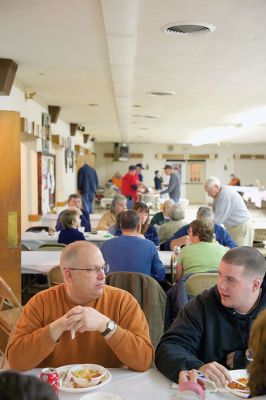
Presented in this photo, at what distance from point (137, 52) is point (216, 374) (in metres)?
3.73

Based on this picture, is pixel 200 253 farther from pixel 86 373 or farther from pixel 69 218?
pixel 86 373

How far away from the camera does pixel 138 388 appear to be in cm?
193

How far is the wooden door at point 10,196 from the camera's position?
4824mm

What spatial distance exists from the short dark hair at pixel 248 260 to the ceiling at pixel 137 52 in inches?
76.2

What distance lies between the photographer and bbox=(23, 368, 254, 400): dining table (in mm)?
1854

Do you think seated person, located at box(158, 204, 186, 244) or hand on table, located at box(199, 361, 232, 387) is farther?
seated person, located at box(158, 204, 186, 244)

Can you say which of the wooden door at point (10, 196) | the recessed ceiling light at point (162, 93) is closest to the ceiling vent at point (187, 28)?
the wooden door at point (10, 196)

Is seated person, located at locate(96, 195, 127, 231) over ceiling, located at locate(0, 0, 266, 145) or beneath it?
beneath

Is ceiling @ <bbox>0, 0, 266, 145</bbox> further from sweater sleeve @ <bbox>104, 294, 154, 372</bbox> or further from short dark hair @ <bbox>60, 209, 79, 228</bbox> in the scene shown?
sweater sleeve @ <bbox>104, 294, 154, 372</bbox>

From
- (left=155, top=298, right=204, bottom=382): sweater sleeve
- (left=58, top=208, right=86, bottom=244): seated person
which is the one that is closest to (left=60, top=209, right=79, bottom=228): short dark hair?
(left=58, top=208, right=86, bottom=244): seated person

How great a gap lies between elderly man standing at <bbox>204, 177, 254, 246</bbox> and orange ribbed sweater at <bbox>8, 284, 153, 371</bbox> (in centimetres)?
499

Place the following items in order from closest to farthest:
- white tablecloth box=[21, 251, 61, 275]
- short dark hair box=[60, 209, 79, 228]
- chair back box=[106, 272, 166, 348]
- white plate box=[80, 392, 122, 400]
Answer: white plate box=[80, 392, 122, 400]
chair back box=[106, 272, 166, 348]
white tablecloth box=[21, 251, 61, 275]
short dark hair box=[60, 209, 79, 228]

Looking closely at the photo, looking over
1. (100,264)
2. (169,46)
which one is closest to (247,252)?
(100,264)

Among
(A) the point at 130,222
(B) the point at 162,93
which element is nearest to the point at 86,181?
(B) the point at 162,93
